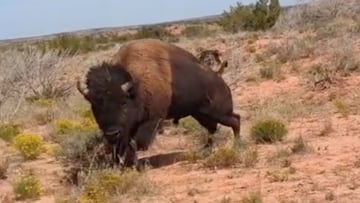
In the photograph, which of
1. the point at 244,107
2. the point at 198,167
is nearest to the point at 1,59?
the point at 244,107

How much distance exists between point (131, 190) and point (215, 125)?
3672 mm

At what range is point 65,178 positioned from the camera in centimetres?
1140

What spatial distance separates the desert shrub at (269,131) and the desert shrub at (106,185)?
324 cm

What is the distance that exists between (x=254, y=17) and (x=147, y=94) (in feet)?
101

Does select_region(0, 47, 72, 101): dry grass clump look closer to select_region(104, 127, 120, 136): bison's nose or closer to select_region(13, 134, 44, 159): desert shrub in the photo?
select_region(13, 134, 44, 159): desert shrub

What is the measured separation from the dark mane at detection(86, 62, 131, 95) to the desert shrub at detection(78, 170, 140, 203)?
47.4 inches

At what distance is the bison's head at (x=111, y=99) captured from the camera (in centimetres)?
1105

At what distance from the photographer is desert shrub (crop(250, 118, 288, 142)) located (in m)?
13.1

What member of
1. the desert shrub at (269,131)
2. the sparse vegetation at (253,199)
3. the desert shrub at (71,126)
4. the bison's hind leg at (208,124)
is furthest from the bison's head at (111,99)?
the desert shrub at (71,126)

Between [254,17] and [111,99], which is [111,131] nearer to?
[111,99]

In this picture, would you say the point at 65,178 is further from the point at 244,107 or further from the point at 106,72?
the point at 244,107

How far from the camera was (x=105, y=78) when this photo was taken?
1120cm

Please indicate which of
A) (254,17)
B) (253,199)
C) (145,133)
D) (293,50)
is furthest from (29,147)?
(254,17)

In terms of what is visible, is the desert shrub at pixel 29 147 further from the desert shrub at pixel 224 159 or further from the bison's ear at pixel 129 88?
the desert shrub at pixel 224 159
